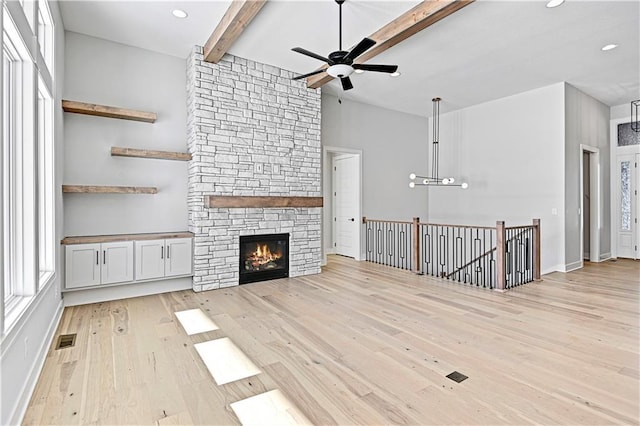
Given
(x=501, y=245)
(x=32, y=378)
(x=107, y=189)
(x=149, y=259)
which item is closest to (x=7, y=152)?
(x=32, y=378)

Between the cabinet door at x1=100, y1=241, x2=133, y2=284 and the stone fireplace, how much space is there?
844 millimetres

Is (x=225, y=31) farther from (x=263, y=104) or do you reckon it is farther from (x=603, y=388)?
(x=603, y=388)

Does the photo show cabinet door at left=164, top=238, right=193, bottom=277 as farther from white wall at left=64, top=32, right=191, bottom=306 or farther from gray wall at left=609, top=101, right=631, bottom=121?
gray wall at left=609, top=101, right=631, bottom=121

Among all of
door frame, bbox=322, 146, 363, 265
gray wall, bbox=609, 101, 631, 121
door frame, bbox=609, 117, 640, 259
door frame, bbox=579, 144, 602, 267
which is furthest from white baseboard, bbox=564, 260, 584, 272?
door frame, bbox=322, 146, 363, 265

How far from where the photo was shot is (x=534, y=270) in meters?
5.59

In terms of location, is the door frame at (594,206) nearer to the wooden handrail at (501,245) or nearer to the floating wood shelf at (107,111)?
the wooden handrail at (501,245)

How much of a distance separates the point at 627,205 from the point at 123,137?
10231mm

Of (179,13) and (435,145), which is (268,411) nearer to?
(179,13)

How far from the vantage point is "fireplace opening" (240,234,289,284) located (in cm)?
535

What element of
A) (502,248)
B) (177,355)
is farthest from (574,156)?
(177,355)

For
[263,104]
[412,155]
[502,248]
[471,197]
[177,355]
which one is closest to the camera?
[177,355]

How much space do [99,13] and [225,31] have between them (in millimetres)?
1500

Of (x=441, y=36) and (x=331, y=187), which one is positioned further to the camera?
(x=331, y=187)

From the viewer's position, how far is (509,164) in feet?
23.2
